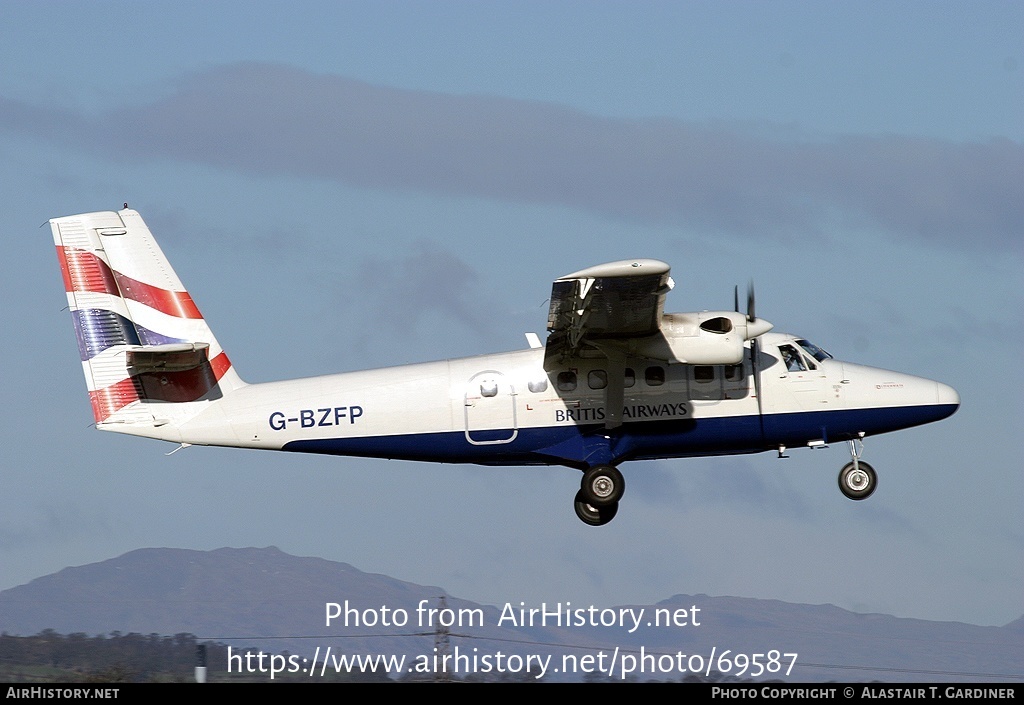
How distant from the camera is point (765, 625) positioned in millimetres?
27719

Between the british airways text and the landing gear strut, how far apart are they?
286 inches

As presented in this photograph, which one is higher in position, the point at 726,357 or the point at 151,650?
the point at 726,357

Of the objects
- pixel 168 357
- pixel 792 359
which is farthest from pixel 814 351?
pixel 168 357

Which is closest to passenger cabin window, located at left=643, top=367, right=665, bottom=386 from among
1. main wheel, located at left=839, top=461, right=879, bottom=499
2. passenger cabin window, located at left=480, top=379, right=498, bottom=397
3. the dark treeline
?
passenger cabin window, located at left=480, top=379, right=498, bottom=397

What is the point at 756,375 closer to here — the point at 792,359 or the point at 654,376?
the point at 792,359

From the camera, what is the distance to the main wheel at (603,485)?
830 inches

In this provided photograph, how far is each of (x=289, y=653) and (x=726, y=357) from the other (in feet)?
23.4

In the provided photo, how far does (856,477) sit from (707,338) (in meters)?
3.60

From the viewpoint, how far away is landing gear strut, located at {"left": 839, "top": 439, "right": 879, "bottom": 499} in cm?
2170

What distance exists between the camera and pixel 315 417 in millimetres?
20750

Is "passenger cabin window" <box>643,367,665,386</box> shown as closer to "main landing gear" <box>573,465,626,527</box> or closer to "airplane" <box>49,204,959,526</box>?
"airplane" <box>49,204,959,526</box>
